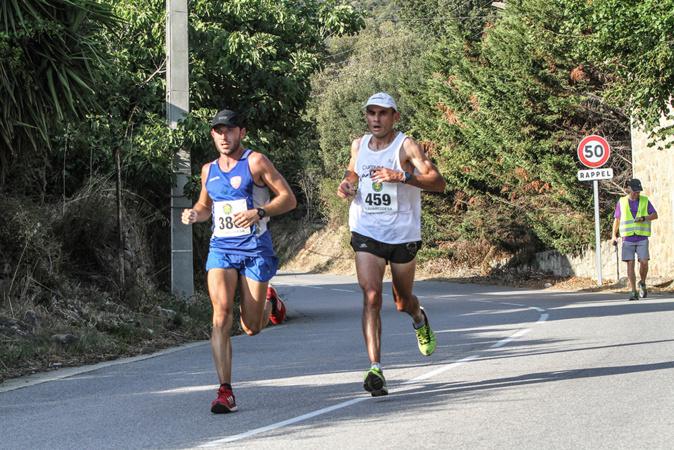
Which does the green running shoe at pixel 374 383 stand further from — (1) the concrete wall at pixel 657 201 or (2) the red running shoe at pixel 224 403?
(1) the concrete wall at pixel 657 201

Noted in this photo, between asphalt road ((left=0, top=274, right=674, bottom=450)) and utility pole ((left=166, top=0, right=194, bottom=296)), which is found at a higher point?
utility pole ((left=166, top=0, right=194, bottom=296))

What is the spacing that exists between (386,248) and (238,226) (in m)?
1.19

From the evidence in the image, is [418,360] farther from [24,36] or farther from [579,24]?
[579,24]

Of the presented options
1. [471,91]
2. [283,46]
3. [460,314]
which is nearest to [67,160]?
[283,46]

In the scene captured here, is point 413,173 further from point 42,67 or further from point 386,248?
point 42,67

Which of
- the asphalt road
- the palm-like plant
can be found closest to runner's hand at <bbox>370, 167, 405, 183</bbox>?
the asphalt road

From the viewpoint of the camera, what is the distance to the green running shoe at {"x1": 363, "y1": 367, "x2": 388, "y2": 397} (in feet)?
25.1

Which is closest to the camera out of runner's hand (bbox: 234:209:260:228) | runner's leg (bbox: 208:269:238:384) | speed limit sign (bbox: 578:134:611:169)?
runner's leg (bbox: 208:269:238:384)

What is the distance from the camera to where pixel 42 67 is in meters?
12.1

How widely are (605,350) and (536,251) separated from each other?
2021 centimetres

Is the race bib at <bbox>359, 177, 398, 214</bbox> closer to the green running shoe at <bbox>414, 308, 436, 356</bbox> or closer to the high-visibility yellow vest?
the green running shoe at <bbox>414, 308, 436, 356</bbox>

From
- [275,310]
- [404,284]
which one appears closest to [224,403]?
[404,284]

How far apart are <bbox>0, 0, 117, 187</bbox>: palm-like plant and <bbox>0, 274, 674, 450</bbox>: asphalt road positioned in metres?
2.98

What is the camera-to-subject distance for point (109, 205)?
1422 cm
